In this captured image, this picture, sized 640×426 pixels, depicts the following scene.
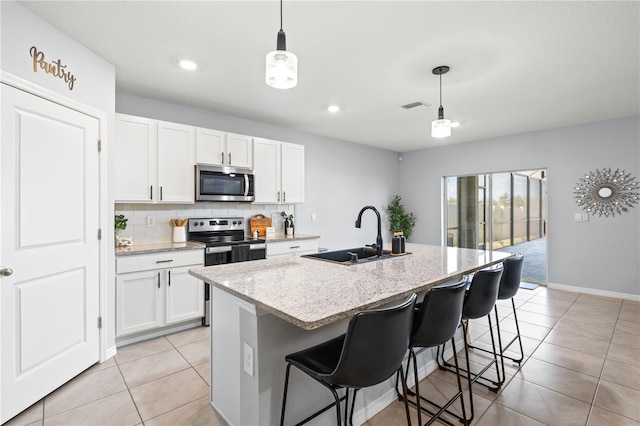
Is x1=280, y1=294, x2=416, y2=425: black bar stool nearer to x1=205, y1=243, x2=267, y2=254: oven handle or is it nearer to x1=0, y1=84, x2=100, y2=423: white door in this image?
x1=0, y1=84, x2=100, y2=423: white door

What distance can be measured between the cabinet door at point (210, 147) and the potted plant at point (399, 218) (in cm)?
405

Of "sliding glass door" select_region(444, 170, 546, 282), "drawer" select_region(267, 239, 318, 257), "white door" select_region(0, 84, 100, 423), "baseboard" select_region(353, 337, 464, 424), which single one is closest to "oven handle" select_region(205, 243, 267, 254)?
"drawer" select_region(267, 239, 318, 257)

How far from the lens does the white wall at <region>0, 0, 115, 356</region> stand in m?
1.93

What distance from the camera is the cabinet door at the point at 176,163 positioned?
335 centimetres

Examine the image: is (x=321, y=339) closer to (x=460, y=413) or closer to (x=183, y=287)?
(x=460, y=413)

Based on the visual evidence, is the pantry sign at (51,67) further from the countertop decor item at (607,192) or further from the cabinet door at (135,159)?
the countertop decor item at (607,192)

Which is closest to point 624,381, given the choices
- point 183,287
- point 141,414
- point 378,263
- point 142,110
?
point 378,263

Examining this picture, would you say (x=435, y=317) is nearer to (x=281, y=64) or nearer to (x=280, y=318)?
(x=280, y=318)

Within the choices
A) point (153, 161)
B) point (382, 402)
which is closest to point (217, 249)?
point (153, 161)

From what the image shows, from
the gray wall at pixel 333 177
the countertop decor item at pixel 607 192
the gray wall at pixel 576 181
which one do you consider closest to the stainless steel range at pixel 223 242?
the gray wall at pixel 333 177

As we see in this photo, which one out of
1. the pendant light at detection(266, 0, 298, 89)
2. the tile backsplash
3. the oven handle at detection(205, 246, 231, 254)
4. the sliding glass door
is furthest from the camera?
the sliding glass door

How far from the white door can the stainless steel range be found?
1044 millimetres

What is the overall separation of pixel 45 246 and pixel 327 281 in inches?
78.9

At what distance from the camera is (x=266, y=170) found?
4254 mm
